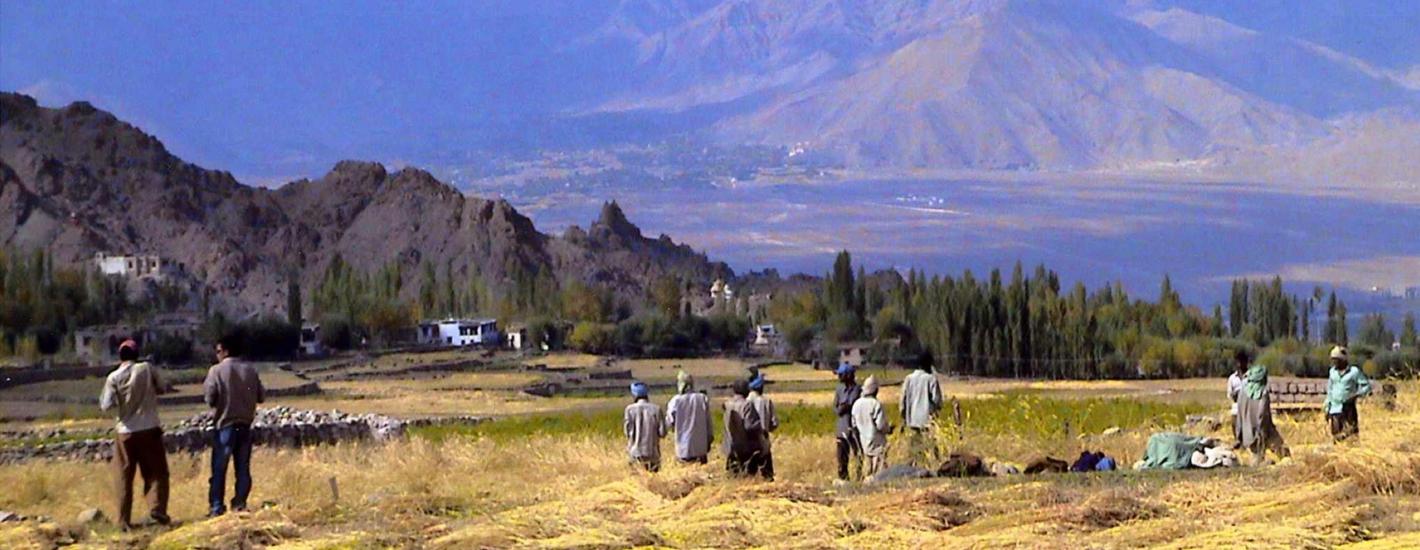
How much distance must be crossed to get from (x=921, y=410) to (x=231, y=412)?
21.8ft

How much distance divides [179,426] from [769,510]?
32918 millimetres

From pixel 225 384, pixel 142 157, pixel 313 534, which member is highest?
pixel 142 157

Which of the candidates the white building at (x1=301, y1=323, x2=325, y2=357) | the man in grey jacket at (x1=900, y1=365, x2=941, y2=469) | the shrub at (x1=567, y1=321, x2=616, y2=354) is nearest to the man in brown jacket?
the man in grey jacket at (x1=900, y1=365, x2=941, y2=469)

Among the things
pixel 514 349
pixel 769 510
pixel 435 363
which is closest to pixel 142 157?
pixel 514 349

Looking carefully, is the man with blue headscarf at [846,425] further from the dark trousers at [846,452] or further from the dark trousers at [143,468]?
the dark trousers at [143,468]

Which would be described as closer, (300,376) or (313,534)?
(313,534)

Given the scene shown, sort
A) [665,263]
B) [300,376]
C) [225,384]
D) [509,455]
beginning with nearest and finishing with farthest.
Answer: [225,384]
[509,455]
[300,376]
[665,263]

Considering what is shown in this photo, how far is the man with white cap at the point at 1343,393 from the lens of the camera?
19.6 metres

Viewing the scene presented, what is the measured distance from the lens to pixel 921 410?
61.3 feet

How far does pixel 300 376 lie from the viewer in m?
77.6

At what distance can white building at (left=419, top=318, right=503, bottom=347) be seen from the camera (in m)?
104

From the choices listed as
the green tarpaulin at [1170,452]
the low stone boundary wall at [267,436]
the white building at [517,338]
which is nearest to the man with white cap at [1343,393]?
the green tarpaulin at [1170,452]

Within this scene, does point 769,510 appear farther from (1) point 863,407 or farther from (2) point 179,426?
(2) point 179,426

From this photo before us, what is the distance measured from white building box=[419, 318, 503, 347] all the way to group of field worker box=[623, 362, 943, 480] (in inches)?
3355
